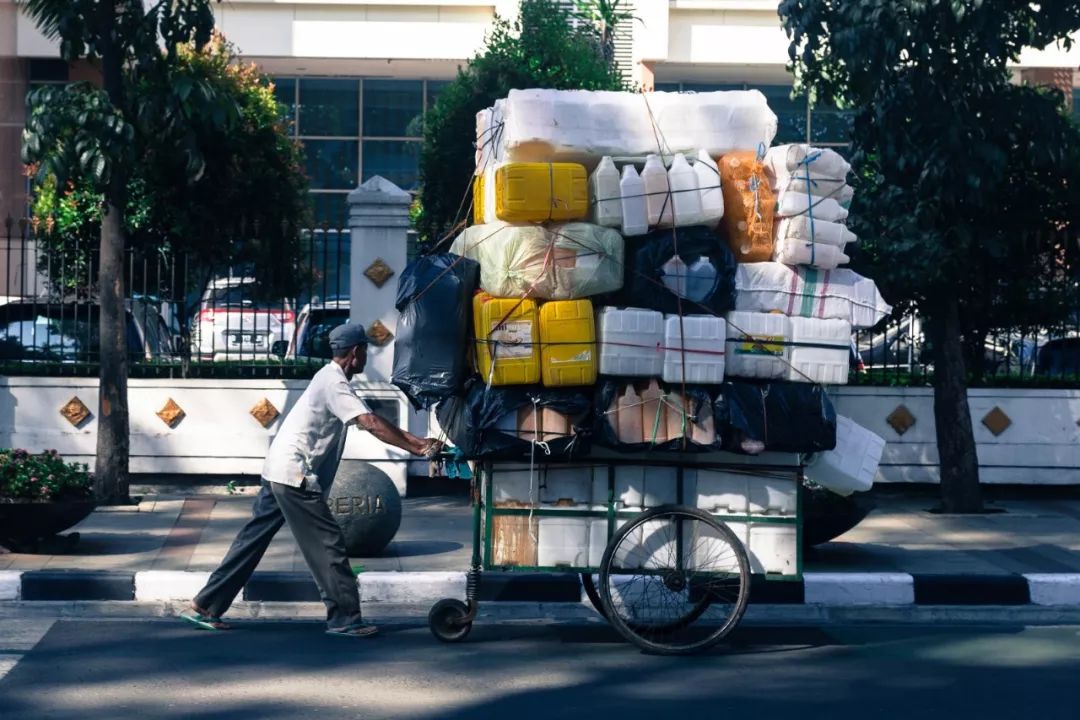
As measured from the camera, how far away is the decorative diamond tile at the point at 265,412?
44.8ft

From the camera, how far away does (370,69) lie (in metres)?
34.4

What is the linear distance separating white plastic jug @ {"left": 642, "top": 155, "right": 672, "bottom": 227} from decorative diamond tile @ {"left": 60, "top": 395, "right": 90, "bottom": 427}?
751cm

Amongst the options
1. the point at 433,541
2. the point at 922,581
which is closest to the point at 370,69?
the point at 433,541

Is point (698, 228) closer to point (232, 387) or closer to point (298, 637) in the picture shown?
point (298, 637)

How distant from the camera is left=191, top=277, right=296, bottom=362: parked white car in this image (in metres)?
13.7

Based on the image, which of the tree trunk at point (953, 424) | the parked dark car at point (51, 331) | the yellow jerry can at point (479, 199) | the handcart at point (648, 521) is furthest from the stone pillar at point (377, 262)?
the handcart at point (648, 521)

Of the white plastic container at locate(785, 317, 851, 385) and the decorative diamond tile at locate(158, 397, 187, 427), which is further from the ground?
the white plastic container at locate(785, 317, 851, 385)

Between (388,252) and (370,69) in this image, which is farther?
(370,69)

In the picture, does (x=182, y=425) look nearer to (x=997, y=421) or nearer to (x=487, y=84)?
(x=997, y=421)

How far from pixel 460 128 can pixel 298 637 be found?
14.3m

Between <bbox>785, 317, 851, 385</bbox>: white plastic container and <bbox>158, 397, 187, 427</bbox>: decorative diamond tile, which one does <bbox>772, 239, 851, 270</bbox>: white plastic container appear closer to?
<bbox>785, 317, 851, 385</bbox>: white plastic container

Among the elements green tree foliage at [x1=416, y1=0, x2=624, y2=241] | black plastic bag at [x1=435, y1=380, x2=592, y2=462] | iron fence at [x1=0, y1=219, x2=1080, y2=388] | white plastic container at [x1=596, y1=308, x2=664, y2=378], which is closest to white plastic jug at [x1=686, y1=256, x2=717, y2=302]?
white plastic container at [x1=596, y1=308, x2=664, y2=378]

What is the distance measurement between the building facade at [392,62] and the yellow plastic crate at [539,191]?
80.4 feet

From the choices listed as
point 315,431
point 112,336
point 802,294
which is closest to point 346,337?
point 315,431
